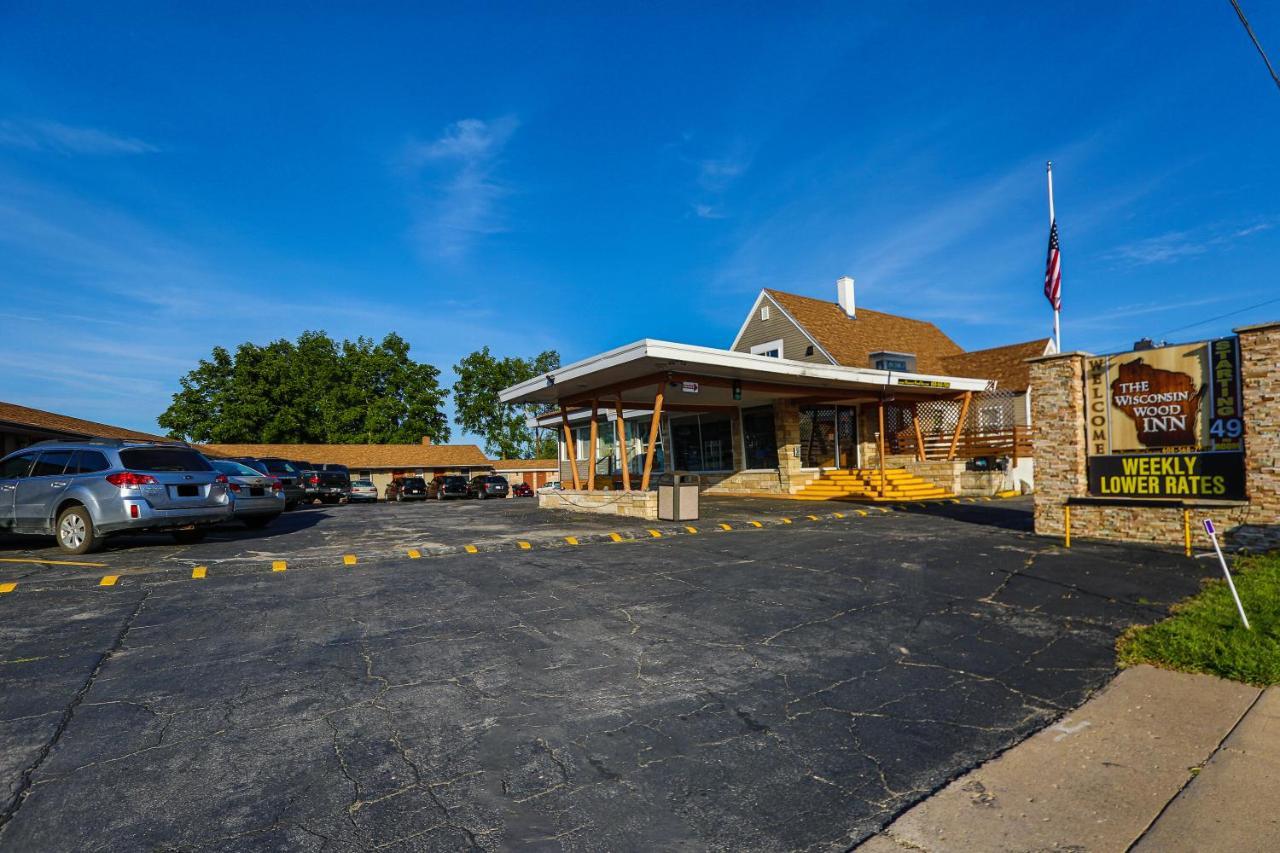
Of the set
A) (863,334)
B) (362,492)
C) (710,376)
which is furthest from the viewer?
(362,492)

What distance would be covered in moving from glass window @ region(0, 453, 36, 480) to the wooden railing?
2331 cm

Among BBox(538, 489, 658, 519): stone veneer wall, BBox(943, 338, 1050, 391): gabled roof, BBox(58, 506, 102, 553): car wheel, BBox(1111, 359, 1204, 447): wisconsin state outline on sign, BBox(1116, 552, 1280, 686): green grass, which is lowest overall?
BBox(1116, 552, 1280, 686): green grass

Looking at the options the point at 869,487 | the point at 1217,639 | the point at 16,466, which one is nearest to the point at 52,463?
the point at 16,466

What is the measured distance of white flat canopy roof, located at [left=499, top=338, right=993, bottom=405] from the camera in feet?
49.6

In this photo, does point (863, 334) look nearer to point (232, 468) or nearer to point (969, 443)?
point (969, 443)

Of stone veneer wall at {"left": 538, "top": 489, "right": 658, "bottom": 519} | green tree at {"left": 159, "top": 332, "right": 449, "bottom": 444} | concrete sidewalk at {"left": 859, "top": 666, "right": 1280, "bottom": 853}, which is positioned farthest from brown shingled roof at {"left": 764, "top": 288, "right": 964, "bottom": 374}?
green tree at {"left": 159, "top": 332, "right": 449, "bottom": 444}

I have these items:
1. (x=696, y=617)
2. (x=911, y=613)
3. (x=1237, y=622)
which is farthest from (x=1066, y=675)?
(x=696, y=617)

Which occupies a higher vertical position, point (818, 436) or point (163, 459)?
point (818, 436)

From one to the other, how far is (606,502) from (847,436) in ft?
36.6

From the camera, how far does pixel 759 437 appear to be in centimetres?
2456

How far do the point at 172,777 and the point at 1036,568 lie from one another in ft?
31.5

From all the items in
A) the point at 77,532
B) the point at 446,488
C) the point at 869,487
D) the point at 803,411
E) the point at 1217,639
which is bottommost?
the point at 446,488

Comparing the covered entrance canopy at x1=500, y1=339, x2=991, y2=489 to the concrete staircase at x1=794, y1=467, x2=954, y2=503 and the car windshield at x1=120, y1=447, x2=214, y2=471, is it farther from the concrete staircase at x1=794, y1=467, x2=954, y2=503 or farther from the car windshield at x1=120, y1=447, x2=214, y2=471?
the car windshield at x1=120, y1=447, x2=214, y2=471

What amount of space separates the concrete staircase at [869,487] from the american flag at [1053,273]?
21.3 feet
